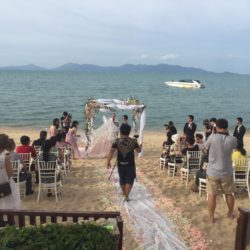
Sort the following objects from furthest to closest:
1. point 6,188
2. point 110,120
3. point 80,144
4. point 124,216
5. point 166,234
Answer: point 80,144 < point 110,120 < point 124,216 < point 166,234 < point 6,188

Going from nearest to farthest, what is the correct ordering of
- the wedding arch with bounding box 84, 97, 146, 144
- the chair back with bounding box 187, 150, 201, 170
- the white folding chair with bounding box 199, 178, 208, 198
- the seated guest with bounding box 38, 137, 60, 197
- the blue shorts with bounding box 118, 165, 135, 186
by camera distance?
the blue shorts with bounding box 118, 165, 135, 186, the seated guest with bounding box 38, 137, 60, 197, the white folding chair with bounding box 199, 178, 208, 198, the chair back with bounding box 187, 150, 201, 170, the wedding arch with bounding box 84, 97, 146, 144

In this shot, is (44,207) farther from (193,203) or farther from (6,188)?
(193,203)

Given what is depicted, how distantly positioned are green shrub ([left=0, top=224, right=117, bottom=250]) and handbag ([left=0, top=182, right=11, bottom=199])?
7.01ft

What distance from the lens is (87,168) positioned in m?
12.7

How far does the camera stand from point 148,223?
297 inches

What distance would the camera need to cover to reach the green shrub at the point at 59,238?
13.1 ft

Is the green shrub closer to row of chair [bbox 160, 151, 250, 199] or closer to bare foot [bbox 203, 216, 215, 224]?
bare foot [bbox 203, 216, 215, 224]

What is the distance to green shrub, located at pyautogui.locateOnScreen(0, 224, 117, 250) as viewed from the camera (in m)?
3.99

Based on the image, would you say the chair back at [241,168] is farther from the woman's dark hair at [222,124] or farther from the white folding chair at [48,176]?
the white folding chair at [48,176]

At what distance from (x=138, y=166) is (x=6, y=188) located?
277 inches

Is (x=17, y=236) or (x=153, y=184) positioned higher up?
(x=17, y=236)

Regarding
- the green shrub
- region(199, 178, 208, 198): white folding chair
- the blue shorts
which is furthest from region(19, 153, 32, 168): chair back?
the green shrub

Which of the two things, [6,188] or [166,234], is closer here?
[6,188]

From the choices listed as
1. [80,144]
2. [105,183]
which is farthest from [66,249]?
[80,144]
